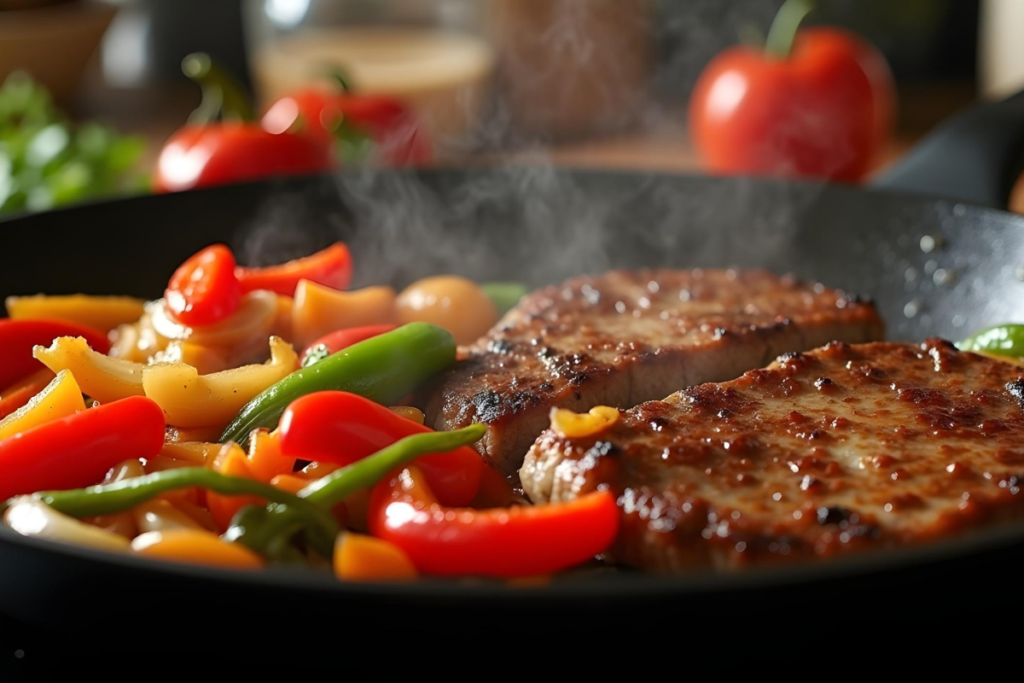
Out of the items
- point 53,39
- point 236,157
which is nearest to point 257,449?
point 236,157

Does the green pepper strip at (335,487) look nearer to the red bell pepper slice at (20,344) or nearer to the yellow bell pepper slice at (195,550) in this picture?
the yellow bell pepper slice at (195,550)

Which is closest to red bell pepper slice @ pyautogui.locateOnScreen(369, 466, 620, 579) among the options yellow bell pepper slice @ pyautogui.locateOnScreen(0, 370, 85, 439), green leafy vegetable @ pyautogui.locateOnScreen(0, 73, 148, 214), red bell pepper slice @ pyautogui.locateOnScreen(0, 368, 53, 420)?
yellow bell pepper slice @ pyautogui.locateOnScreen(0, 370, 85, 439)

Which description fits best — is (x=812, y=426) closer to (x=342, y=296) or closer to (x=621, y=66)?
(x=342, y=296)

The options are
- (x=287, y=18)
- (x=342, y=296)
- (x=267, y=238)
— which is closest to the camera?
(x=342, y=296)

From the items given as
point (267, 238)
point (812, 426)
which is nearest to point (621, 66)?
point (267, 238)

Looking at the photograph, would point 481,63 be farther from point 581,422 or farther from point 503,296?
point 581,422

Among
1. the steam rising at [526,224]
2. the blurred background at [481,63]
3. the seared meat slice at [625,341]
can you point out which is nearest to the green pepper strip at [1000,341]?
the seared meat slice at [625,341]
